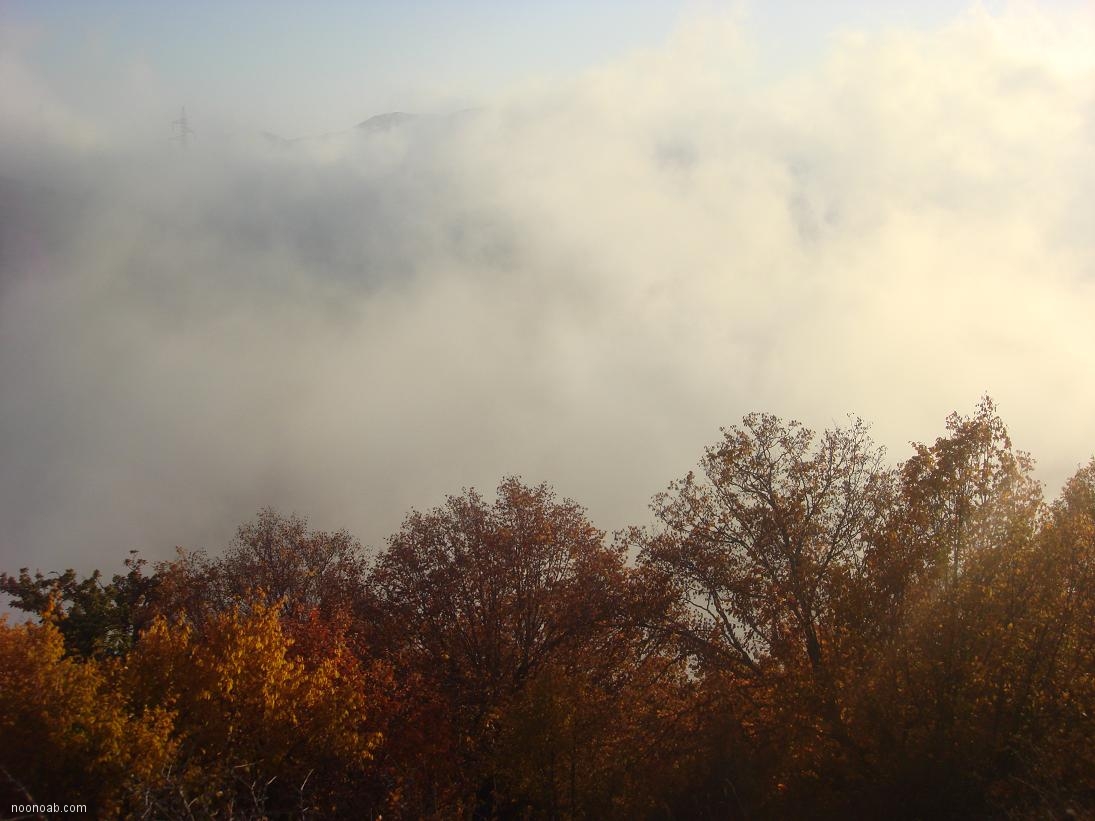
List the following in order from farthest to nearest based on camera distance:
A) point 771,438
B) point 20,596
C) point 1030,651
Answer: point 20,596 → point 771,438 → point 1030,651

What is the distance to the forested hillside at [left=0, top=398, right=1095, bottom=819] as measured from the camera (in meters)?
23.2

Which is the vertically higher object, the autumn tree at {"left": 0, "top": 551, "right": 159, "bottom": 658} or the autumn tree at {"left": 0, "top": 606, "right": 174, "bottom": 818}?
the autumn tree at {"left": 0, "top": 551, "right": 159, "bottom": 658}

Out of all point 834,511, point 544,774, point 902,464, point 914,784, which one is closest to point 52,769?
point 544,774

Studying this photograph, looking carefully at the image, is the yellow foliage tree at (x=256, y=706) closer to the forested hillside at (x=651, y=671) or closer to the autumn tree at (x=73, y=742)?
the forested hillside at (x=651, y=671)

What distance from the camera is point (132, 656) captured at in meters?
31.3

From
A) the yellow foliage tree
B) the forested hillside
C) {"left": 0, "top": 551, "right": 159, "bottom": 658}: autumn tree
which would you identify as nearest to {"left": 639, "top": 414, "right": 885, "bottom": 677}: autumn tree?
the forested hillside

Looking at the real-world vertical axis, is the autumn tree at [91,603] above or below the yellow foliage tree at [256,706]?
above

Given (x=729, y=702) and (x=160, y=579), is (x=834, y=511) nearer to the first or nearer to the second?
(x=729, y=702)

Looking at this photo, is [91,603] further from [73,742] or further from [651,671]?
[651,671]

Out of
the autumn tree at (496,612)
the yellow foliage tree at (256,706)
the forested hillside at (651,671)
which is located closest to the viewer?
the forested hillside at (651,671)

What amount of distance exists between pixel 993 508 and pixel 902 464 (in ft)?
13.9

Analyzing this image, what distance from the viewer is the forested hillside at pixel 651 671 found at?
23.2 metres

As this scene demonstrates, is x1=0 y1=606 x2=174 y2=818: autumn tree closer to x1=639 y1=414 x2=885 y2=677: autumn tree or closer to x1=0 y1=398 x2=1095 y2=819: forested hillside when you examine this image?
x1=0 y1=398 x2=1095 y2=819: forested hillside

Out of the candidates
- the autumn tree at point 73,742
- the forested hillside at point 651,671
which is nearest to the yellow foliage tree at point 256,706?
the forested hillside at point 651,671
